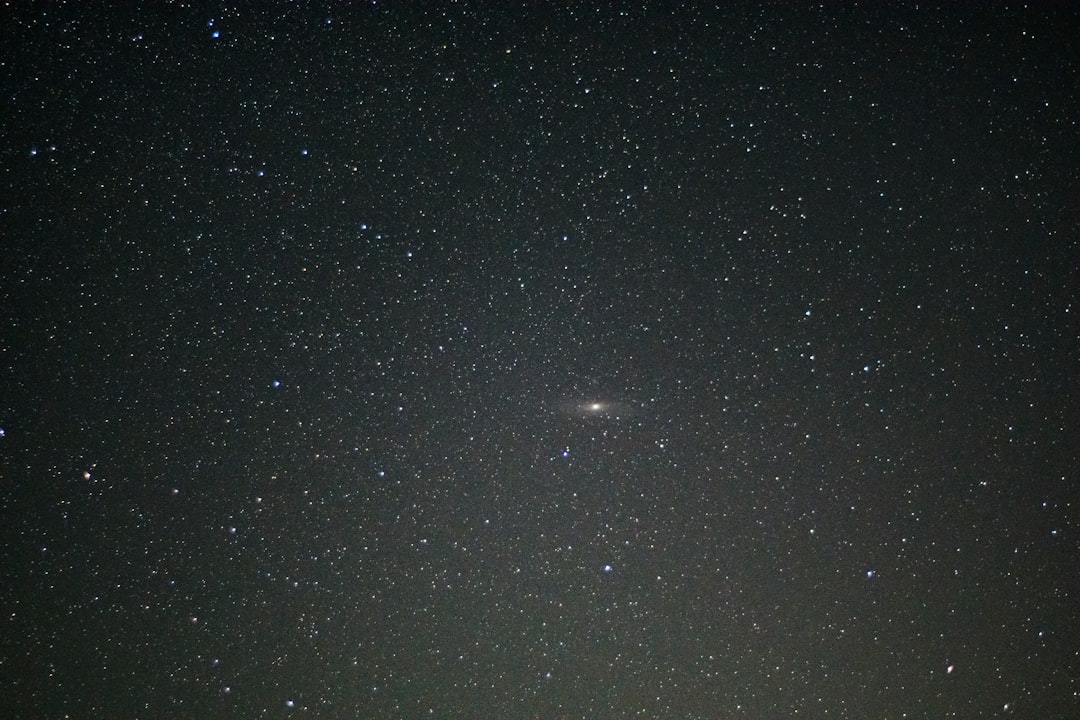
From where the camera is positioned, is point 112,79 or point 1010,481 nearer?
point 112,79

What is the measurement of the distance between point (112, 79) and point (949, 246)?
587 mm

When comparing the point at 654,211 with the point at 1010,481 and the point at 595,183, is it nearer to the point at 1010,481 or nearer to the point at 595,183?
the point at 595,183

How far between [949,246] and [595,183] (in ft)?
0.91

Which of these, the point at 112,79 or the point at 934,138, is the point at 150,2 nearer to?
the point at 112,79

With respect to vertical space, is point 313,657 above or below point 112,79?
below

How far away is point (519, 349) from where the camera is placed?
47 centimetres

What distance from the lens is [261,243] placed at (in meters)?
0.45

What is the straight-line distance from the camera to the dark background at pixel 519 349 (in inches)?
17.4

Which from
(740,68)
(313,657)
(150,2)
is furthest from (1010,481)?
(150,2)

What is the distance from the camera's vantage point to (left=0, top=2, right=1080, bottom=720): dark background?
443mm

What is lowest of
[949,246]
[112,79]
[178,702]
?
[178,702]

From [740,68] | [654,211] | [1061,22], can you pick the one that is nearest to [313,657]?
[654,211]

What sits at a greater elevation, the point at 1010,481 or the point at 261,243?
the point at 261,243

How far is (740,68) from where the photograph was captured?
480 mm
